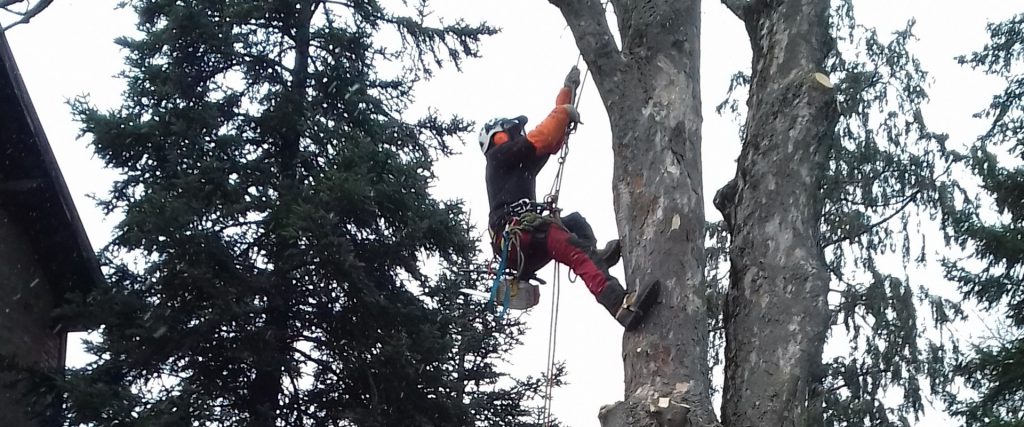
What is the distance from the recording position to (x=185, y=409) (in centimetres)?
873

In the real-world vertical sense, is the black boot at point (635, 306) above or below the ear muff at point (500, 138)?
below

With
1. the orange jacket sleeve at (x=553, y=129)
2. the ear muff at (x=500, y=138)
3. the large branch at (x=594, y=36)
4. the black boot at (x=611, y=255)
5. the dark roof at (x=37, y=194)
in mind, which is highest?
the dark roof at (x=37, y=194)

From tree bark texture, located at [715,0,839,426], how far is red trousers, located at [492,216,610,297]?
0.95 metres

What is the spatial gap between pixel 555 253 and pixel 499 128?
0.83 metres

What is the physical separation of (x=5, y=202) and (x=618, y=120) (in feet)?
24.5

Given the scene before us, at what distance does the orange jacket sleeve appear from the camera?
6.03m

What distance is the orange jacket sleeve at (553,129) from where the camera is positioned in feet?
19.8

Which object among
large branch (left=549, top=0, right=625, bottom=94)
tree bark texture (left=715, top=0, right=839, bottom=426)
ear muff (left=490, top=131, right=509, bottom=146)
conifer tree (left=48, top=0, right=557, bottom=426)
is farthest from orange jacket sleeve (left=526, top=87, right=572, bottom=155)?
conifer tree (left=48, top=0, right=557, bottom=426)

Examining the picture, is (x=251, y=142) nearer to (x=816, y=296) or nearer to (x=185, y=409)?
(x=185, y=409)

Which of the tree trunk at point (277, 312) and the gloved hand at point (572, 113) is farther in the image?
the tree trunk at point (277, 312)

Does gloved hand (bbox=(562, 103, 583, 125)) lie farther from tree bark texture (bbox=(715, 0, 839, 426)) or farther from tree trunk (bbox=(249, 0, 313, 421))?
tree trunk (bbox=(249, 0, 313, 421))

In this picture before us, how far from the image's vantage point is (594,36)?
5086mm

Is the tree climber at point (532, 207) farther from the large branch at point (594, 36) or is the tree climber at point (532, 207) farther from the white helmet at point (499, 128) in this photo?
the large branch at point (594, 36)

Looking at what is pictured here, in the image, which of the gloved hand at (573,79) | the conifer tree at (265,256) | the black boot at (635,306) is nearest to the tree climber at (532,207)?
the gloved hand at (573,79)
